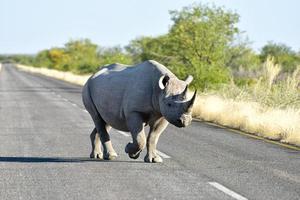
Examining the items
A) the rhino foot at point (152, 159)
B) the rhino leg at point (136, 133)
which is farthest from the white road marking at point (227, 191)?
the rhino foot at point (152, 159)

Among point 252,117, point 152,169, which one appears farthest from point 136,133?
point 252,117

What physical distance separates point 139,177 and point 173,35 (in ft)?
72.0

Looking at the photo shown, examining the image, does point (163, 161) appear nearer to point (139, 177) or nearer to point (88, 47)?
point (139, 177)

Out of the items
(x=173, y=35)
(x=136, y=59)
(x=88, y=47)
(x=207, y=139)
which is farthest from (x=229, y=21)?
(x=88, y=47)

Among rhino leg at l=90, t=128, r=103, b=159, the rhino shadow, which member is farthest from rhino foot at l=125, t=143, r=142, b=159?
rhino leg at l=90, t=128, r=103, b=159

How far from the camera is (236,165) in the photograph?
10.1 metres

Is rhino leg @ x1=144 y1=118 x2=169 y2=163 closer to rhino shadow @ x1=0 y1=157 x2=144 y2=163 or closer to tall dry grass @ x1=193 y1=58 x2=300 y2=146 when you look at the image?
rhino shadow @ x1=0 y1=157 x2=144 y2=163

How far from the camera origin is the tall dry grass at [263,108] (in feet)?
50.3

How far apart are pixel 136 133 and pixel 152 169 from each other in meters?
0.57

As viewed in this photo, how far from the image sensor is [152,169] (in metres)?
9.56

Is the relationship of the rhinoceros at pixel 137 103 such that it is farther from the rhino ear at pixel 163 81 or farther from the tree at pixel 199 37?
the tree at pixel 199 37

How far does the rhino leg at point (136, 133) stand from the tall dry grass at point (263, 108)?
Answer: 5045mm

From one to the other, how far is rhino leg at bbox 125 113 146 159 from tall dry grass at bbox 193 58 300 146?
5.05 m

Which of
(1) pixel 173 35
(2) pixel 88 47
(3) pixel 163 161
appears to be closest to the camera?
(3) pixel 163 161
